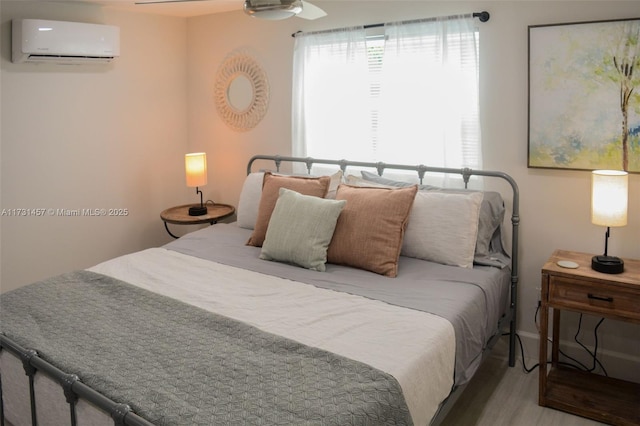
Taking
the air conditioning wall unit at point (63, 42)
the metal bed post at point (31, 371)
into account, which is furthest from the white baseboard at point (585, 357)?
the air conditioning wall unit at point (63, 42)

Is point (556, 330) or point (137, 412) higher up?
point (137, 412)

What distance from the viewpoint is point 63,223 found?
401 centimetres

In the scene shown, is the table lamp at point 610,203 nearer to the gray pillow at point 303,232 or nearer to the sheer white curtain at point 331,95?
the gray pillow at point 303,232

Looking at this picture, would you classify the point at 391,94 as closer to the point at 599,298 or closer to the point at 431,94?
the point at 431,94

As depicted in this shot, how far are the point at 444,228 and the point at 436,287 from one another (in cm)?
43

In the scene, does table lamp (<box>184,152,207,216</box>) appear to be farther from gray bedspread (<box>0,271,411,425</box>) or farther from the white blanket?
gray bedspread (<box>0,271,411,425</box>)

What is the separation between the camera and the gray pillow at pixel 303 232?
293 centimetres

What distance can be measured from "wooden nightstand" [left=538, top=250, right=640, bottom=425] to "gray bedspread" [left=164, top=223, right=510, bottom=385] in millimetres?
272

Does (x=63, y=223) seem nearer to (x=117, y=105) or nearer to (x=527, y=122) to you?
(x=117, y=105)

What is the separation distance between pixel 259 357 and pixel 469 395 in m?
1.45

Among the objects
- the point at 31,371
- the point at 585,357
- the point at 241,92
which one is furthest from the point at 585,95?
the point at 31,371

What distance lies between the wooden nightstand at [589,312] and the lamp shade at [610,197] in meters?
0.25

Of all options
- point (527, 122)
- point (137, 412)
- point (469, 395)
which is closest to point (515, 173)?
point (527, 122)

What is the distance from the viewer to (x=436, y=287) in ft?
8.65
